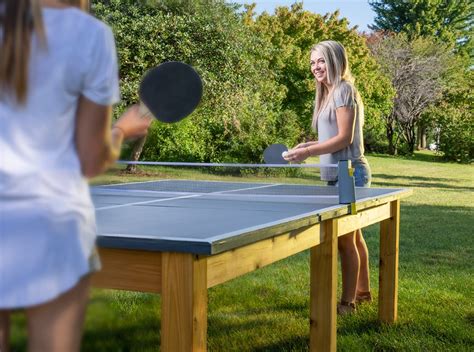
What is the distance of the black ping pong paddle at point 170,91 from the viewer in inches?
66.7

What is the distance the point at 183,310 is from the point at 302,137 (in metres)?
22.2

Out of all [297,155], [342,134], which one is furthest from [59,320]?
[342,134]

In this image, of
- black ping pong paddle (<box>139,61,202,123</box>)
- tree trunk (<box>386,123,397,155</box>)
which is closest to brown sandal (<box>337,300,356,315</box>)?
black ping pong paddle (<box>139,61,202,123</box>)

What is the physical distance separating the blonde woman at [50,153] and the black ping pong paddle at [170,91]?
0.51m

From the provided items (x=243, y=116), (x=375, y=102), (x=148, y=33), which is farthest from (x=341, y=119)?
(x=375, y=102)

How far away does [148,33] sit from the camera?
1427 cm

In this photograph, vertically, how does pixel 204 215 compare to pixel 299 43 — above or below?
below

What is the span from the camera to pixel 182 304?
7.22ft

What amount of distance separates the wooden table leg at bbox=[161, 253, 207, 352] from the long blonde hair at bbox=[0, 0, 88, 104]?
49.4 inches

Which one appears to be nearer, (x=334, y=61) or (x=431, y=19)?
(x=334, y=61)

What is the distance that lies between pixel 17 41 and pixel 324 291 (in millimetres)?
2650

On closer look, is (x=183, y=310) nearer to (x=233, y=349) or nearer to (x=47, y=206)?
(x=47, y=206)

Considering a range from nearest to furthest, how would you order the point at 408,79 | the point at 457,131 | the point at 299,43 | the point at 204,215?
the point at 204,215, the point at 299,43, the point at 457,131, the point at 408,79

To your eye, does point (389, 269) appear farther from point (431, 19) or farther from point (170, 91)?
point (431, 19)
